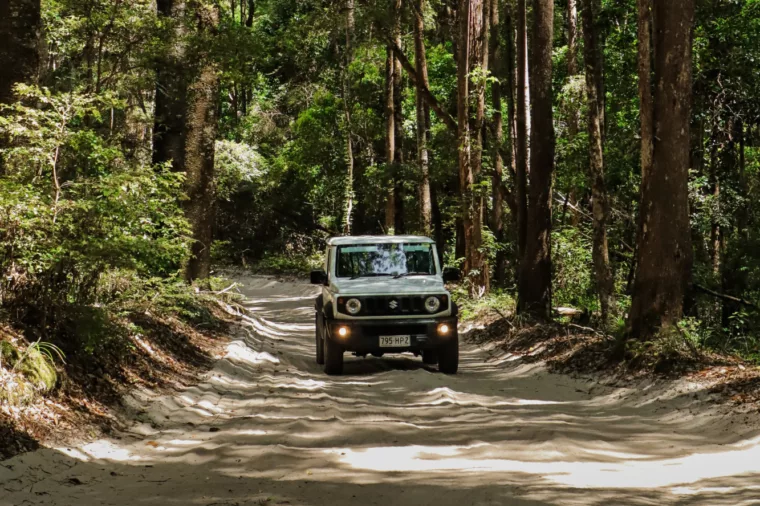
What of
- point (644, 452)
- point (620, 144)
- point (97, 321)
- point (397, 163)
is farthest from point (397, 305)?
point (397, 163)

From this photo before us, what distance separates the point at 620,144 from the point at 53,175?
17479mm

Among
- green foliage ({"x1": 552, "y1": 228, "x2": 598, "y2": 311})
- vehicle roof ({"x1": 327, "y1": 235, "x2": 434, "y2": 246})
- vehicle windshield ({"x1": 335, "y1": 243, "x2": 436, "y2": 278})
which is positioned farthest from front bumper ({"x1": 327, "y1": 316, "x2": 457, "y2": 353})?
green foliage ({"x1": 552, "y1": 228, "x2": 598, "y2": 311})

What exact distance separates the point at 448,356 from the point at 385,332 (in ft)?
3.73

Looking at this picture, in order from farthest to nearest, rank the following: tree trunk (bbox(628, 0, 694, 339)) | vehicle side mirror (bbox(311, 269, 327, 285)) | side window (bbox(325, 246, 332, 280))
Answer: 1. side window (bbox(325, 246, 332, 280))
2. vehicle side mirror (bbox(311, 269, 327, 285))
3. tree trunk (bbox(628, 0, 694, 339))

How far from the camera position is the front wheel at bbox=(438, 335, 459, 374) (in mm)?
13703

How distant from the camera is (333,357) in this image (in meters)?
13.8

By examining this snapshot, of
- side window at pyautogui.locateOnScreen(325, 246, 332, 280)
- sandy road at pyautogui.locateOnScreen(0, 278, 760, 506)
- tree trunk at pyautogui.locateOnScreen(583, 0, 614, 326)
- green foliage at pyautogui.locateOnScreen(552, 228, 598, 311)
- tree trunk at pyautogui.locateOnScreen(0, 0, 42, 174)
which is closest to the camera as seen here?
sandy road at pyautogui.locateOnScreen(0, 278, 760, 506)

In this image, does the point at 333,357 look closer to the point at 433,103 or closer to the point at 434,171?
the point at 433,103

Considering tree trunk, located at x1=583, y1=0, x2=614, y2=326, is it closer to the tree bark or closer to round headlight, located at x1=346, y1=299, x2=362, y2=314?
the tree bark

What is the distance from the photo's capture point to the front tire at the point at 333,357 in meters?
13.7

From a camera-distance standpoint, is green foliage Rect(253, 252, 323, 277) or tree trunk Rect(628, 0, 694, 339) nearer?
tree trunk Rect(628, 0, 694, 339)

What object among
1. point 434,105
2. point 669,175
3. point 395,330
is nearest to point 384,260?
point 395,330

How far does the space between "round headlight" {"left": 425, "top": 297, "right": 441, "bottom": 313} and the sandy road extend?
3.35 feet

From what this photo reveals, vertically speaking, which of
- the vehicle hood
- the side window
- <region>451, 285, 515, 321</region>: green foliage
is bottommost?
<region>451, 285, 515, 321</region>: green foliage
